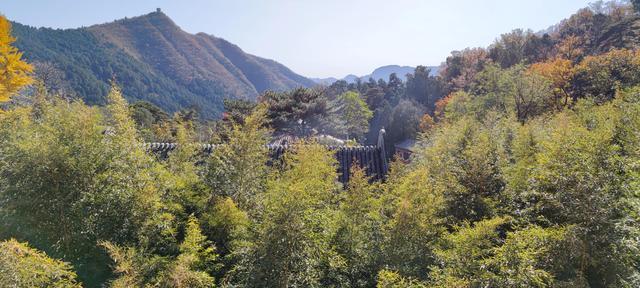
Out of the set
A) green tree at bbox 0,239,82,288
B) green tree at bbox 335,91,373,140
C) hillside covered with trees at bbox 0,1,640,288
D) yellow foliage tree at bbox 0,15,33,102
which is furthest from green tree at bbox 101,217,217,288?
green tree at bbox 335,91,373,140

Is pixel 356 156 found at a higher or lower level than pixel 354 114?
lower

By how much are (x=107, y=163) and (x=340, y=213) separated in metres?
2.22

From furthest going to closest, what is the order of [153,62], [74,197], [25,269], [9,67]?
[153,62] → [9,67] → [74,197] → [25,269]

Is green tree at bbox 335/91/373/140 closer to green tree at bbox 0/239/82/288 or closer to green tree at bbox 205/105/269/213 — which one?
green tree at bbox 205/105/269/213

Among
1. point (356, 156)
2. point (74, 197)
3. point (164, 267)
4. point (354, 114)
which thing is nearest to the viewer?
point (164, 267)

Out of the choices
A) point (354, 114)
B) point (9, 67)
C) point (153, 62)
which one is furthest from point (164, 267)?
point (153, 62)

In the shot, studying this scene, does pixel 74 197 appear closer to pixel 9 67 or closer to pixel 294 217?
pixel 294 217

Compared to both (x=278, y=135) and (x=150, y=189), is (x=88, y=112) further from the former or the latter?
(x=278, y=135)

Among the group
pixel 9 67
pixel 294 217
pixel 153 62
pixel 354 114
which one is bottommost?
pixel 294 217

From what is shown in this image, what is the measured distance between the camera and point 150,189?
3.12 meters

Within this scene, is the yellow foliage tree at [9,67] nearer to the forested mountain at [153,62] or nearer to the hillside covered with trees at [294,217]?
the hillside covered with trees at [294,217]

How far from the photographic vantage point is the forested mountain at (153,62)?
118 feet

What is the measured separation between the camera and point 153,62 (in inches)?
2199

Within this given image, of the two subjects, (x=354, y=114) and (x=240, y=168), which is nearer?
(x=240, y=168)
